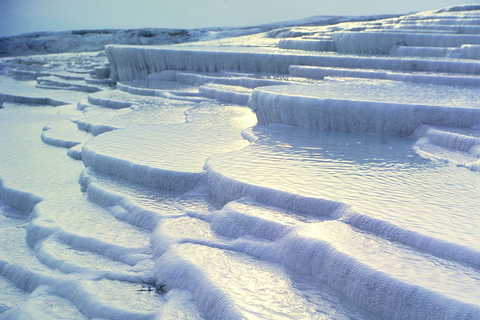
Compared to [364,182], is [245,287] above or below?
below

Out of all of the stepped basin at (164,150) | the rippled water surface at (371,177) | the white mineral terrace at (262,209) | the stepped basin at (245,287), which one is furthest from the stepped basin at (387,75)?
the stepped basin at (245,287)

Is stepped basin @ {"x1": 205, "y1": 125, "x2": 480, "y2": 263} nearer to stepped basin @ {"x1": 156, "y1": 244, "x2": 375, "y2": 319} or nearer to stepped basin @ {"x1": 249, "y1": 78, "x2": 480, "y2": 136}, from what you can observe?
stepped basin @ {"x1": 249, "y1": 78, "x2": 480, "y2": 136}

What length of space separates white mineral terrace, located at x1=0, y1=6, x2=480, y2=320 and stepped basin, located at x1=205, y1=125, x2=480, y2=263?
0.01m

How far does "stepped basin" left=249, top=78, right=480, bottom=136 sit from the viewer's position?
475cm

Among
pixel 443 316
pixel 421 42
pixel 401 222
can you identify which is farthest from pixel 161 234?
pixel 421 42

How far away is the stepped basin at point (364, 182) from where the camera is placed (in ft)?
9.10

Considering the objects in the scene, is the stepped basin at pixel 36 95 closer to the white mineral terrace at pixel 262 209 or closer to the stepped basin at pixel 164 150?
the white mineral terrace at pixel 262 209

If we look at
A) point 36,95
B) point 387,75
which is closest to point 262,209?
point 387,75

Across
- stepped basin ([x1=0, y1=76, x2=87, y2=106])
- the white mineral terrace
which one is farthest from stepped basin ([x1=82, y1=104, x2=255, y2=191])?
stepped basin ([x1=0, y1=76, x2=87, y2=106])

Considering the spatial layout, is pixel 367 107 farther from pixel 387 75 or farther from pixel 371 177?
pixel 387 75

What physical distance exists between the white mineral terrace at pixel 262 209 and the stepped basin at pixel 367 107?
0.02 meters

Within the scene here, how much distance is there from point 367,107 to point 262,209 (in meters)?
2.12

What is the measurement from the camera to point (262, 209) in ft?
10.9

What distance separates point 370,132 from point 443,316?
3105 mm
